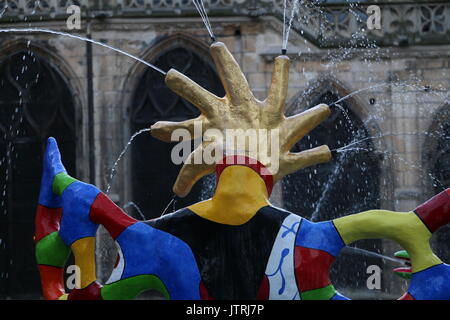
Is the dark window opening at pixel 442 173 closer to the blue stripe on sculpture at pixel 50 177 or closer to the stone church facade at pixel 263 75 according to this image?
the stone church facade at pixel 263 75

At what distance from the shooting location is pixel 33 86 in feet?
50.1

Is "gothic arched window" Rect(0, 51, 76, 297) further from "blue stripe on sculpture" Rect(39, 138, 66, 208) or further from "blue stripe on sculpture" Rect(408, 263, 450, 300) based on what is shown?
"blue stripe on sculpture" Rect(408, 263, 450, 300)

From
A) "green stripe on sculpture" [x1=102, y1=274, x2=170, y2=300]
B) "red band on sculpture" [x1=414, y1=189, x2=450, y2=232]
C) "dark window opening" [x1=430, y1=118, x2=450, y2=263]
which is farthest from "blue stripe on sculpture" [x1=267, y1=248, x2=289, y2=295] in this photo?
"dark window opening" [x1=430, y1=118, x2=450, y2=263]

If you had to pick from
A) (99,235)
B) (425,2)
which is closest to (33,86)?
(99,235)

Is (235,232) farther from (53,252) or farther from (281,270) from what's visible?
(53,252)

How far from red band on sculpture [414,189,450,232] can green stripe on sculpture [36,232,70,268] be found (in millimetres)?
2483

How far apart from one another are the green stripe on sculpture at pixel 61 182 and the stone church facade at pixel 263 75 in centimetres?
721

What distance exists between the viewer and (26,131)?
15297 mm

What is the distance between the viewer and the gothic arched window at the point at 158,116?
15008 mm

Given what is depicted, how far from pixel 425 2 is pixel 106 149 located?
5.00 metres

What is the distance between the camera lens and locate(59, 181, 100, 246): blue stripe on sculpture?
708 centimetres

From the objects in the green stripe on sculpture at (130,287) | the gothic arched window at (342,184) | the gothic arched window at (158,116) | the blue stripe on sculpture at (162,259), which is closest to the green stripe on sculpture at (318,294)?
the blue stripe on sculpture at (162,259)
